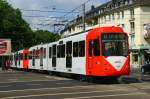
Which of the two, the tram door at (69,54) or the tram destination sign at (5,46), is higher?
the tram destination sign at (5,46)

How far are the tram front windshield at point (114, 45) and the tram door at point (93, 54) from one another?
1.40 feet

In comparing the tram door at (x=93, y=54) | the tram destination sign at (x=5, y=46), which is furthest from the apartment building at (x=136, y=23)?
the tram door at (x=93, y=54)

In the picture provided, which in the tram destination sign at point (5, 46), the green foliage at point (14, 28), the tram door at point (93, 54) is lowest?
the tram door at point (93, 54)

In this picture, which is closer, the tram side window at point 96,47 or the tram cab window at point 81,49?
the tram side window at point 96,47

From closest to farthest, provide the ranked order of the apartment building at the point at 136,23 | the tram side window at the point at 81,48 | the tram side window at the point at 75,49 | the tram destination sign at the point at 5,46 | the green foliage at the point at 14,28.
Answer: the tram side window at the point at 81,48 < the tram side window at the point at 75,49 < the tram destination sign at the point at 5,46 < the apartment building at the point at 136,23 < the green foliage at the point at 14,28

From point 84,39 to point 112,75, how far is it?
3427 mm

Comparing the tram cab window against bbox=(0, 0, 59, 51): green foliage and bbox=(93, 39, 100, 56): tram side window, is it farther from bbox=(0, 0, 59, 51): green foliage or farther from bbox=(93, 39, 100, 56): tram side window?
bbox=(0, 0, 59, 51): green foliage

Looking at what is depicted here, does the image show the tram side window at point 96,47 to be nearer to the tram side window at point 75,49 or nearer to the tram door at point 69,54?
the tram side window at point 75,49

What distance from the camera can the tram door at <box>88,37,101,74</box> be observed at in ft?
93.0

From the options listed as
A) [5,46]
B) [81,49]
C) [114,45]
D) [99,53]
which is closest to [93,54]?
[99,53]

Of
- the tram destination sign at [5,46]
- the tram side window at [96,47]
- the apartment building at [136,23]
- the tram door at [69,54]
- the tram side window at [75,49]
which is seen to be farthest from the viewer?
the apartment building at [136,23]

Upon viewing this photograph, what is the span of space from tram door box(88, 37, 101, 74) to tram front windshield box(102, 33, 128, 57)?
428 mm

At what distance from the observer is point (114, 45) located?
28281mm

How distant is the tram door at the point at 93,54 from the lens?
2834 cm
